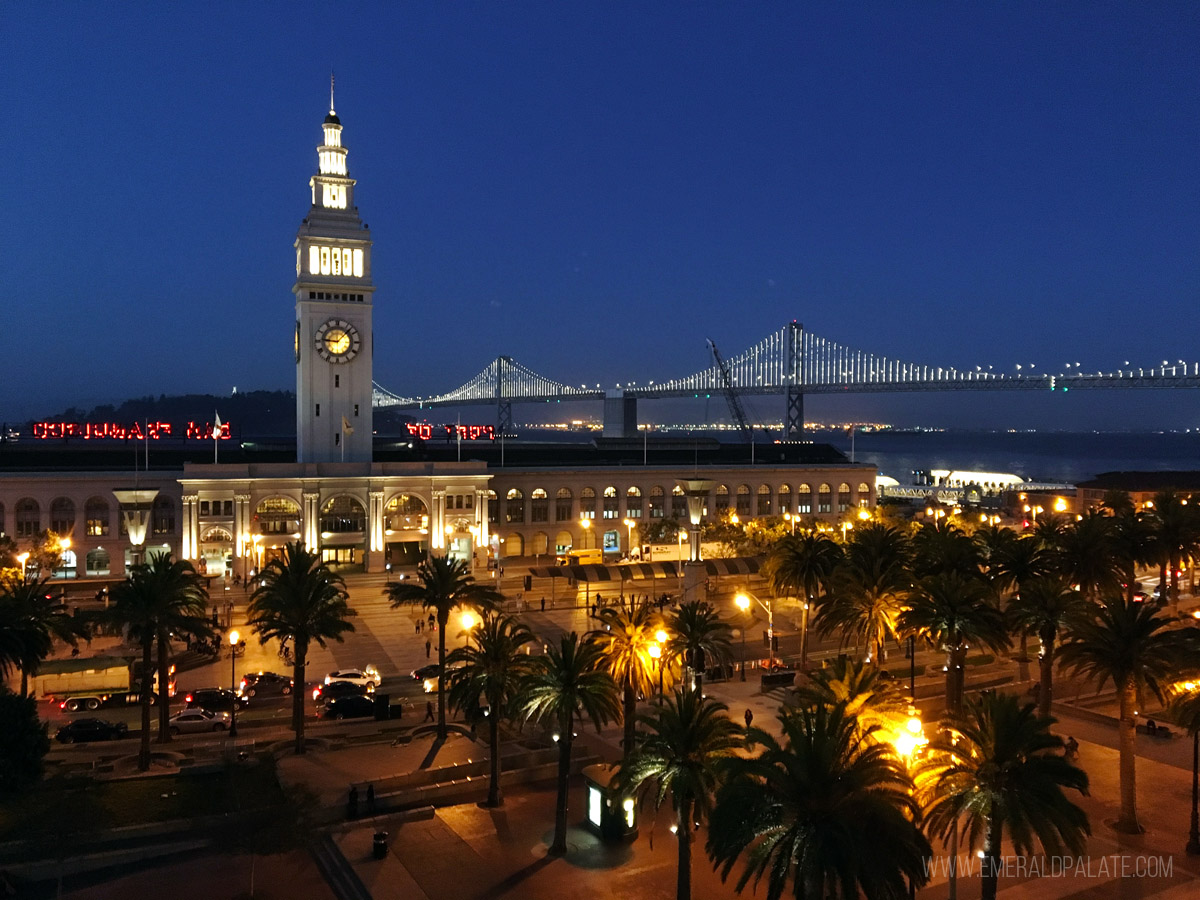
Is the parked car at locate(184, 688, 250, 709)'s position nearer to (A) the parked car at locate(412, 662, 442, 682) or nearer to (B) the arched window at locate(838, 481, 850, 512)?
(A) the parked car at locate(412, 662, 442, 682)

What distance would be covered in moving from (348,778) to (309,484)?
43.8 m

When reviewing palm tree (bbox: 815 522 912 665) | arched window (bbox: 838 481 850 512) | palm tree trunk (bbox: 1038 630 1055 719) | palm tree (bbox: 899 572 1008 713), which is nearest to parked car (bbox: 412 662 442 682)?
palm tree (bbox: 815 522 912 665)

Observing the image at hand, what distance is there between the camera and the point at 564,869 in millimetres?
26172

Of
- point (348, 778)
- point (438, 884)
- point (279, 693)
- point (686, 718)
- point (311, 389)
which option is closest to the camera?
point (686, 718)

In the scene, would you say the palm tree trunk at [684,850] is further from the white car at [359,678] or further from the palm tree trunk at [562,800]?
the white car at [359,678]

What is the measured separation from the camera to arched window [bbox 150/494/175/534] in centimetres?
7194

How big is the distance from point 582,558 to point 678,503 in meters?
13.7

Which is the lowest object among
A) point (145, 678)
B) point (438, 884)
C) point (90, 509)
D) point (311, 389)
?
point (438, 884)

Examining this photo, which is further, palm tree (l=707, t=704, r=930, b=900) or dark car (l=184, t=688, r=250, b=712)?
dark car (l=184, t=688, r=250, b=712)

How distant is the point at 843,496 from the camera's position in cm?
9712

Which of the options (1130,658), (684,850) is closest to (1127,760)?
(1130,658)

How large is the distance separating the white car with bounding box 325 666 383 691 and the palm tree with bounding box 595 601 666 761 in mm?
17868

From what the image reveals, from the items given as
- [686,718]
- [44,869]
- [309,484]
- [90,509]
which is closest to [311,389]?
[309,484]

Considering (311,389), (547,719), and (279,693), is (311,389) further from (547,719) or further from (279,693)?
(547,719)
